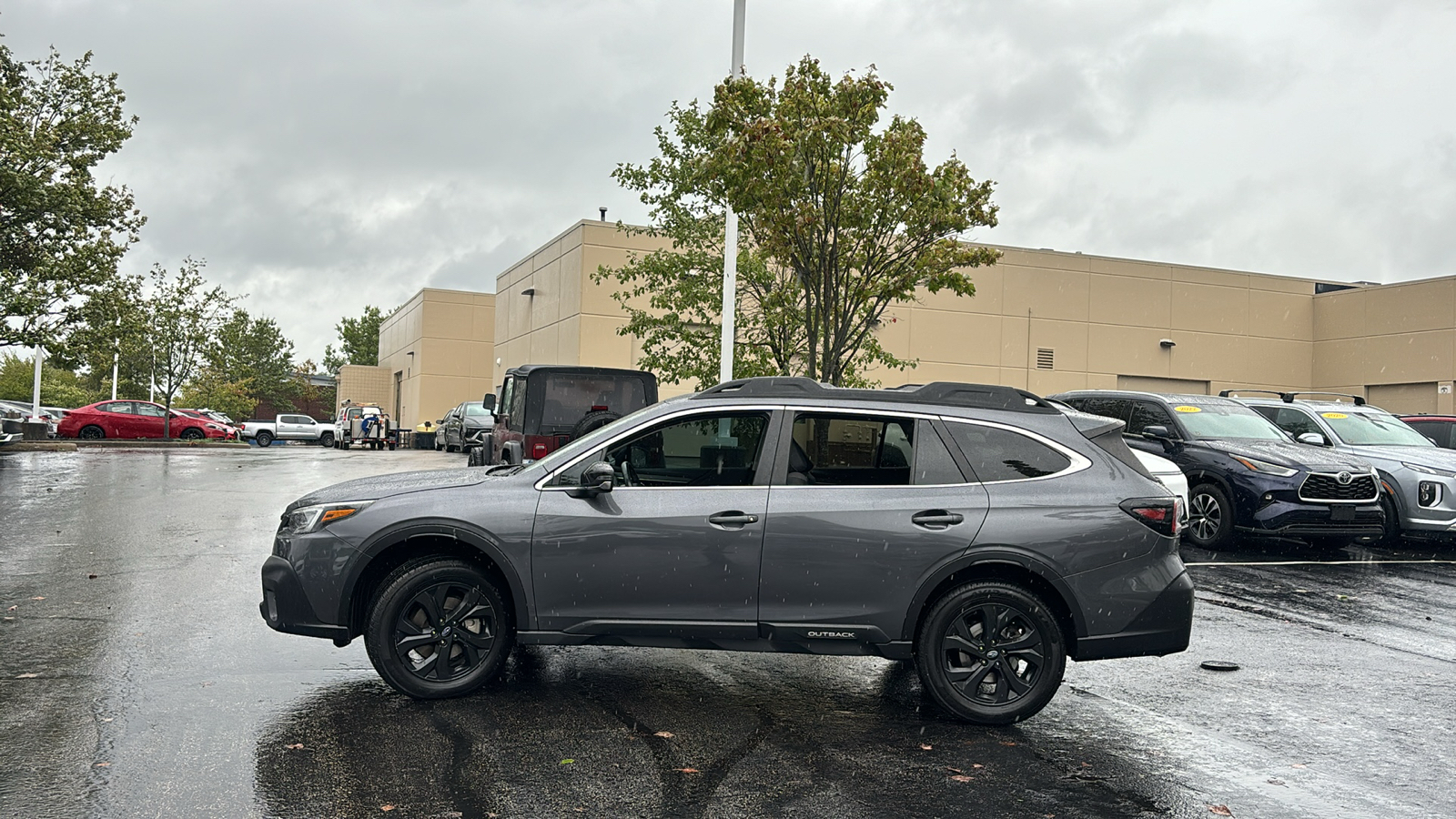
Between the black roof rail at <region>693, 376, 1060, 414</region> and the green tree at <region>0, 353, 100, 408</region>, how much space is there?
265 feet

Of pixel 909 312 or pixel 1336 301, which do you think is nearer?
pixel 909 312

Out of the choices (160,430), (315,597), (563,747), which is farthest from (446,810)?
(160,430)

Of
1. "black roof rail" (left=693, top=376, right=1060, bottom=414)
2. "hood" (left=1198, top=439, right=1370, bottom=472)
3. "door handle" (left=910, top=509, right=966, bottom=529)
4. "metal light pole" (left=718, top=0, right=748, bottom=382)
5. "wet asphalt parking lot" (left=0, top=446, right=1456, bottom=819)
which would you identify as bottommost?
"wet asphalt parking lot" (left=0, top=446, right=1456, bottom=819)

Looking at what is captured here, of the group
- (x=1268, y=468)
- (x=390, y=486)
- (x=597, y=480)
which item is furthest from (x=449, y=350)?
(x=597, y=480)

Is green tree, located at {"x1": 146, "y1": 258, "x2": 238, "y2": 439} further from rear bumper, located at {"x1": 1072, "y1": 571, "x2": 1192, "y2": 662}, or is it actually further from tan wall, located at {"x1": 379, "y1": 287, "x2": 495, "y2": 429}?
rear bumper, located at {"x1": 1072, "y1": 571, "x2": 1192, "y2": 662}

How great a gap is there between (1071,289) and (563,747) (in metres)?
36.5

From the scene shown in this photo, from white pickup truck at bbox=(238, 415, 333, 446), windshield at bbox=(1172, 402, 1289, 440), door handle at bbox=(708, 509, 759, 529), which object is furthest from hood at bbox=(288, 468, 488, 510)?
white pickup truck at bbox=(238, 415, 333, 446)

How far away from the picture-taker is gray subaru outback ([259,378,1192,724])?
5.75 m

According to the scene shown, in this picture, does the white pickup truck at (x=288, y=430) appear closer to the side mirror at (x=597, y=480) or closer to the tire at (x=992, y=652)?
the side mirror at (x=597, y=480)

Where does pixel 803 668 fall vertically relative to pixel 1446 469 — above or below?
below

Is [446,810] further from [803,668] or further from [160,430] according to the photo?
[160,430]

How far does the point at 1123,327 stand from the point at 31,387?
7357cm

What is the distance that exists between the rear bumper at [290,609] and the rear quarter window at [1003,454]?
11.1 feet

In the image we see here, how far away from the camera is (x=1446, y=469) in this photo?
43.9 feet
